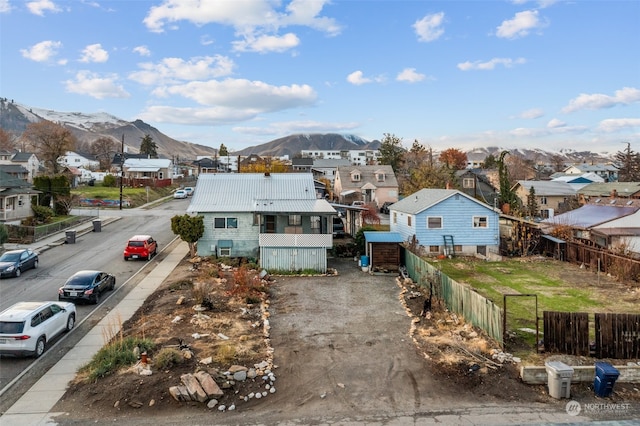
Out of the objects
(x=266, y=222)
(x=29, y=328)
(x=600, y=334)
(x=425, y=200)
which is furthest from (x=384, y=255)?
(x=29, y=328)

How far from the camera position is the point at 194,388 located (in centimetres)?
1126

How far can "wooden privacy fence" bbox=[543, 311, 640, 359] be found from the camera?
13375 millimetres

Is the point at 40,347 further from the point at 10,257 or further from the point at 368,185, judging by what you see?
the point at 368,185

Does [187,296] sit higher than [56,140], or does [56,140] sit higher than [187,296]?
[56,140]

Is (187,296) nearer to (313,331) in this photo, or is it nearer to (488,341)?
(313,331)

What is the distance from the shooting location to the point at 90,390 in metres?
11.8

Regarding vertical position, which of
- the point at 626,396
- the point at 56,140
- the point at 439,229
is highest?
the point at 56,140

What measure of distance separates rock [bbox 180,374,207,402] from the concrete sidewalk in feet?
10.4

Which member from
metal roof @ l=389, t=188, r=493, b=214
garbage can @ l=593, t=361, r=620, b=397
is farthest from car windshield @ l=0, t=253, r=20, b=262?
garbage can @ l=593, t=361, r=620, b=397

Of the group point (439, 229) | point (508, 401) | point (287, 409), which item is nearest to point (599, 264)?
point (439, 229)

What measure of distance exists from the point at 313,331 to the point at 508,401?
24.5 feet

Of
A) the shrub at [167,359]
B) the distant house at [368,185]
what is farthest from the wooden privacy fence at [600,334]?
the distant house at [368,185]

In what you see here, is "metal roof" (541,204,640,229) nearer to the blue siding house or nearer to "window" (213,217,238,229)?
the blue siding house

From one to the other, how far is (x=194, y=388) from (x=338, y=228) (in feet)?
96.9
